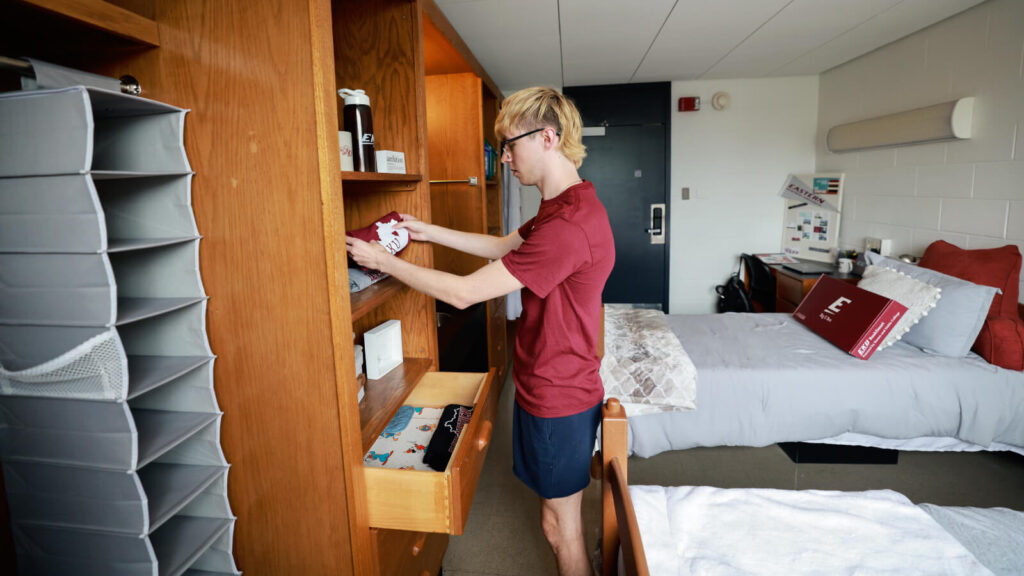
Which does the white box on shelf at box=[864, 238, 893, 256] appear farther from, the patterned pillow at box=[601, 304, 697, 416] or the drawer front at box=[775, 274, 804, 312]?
the patterned pillow at box=[601, 304, 697, 416]

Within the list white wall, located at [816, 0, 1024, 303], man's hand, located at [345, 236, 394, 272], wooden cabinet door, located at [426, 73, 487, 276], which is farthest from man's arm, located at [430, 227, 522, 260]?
white wall, located at [816, 0, 1024, 303]

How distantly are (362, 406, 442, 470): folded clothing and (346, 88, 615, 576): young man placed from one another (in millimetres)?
274

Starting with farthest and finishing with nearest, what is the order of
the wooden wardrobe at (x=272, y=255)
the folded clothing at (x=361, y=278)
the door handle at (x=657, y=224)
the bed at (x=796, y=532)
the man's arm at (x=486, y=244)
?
1. the door handle at (x=657, y=224)
2. the man's arm at (x=486, y=244)
3. the folded clothing at (x=361, y=278)
4. the bed at (x=796, y=532)
5. the wooden wardrobe at (x=272, y=255)

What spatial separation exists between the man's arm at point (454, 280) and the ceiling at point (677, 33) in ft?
6.16

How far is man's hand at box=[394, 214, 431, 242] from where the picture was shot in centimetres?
156

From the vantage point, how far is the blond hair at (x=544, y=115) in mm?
1428

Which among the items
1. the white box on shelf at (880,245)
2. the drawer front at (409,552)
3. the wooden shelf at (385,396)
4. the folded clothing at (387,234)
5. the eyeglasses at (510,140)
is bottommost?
the drawer front at (409,552)

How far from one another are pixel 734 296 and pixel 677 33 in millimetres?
2256

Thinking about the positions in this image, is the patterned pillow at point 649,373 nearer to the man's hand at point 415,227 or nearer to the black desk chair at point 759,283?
the man's hand at point 415,227

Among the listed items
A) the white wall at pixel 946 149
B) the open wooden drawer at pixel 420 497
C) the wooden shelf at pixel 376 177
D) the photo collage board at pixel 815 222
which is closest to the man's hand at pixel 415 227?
the wooden shelf at pixel 376 177

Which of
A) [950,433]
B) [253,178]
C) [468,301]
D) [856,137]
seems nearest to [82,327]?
[253,178]

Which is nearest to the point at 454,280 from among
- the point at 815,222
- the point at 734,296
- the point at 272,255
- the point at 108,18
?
the point at 272,255

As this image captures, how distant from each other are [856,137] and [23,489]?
15.2 feet

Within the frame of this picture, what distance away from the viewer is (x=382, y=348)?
159 centimetres
